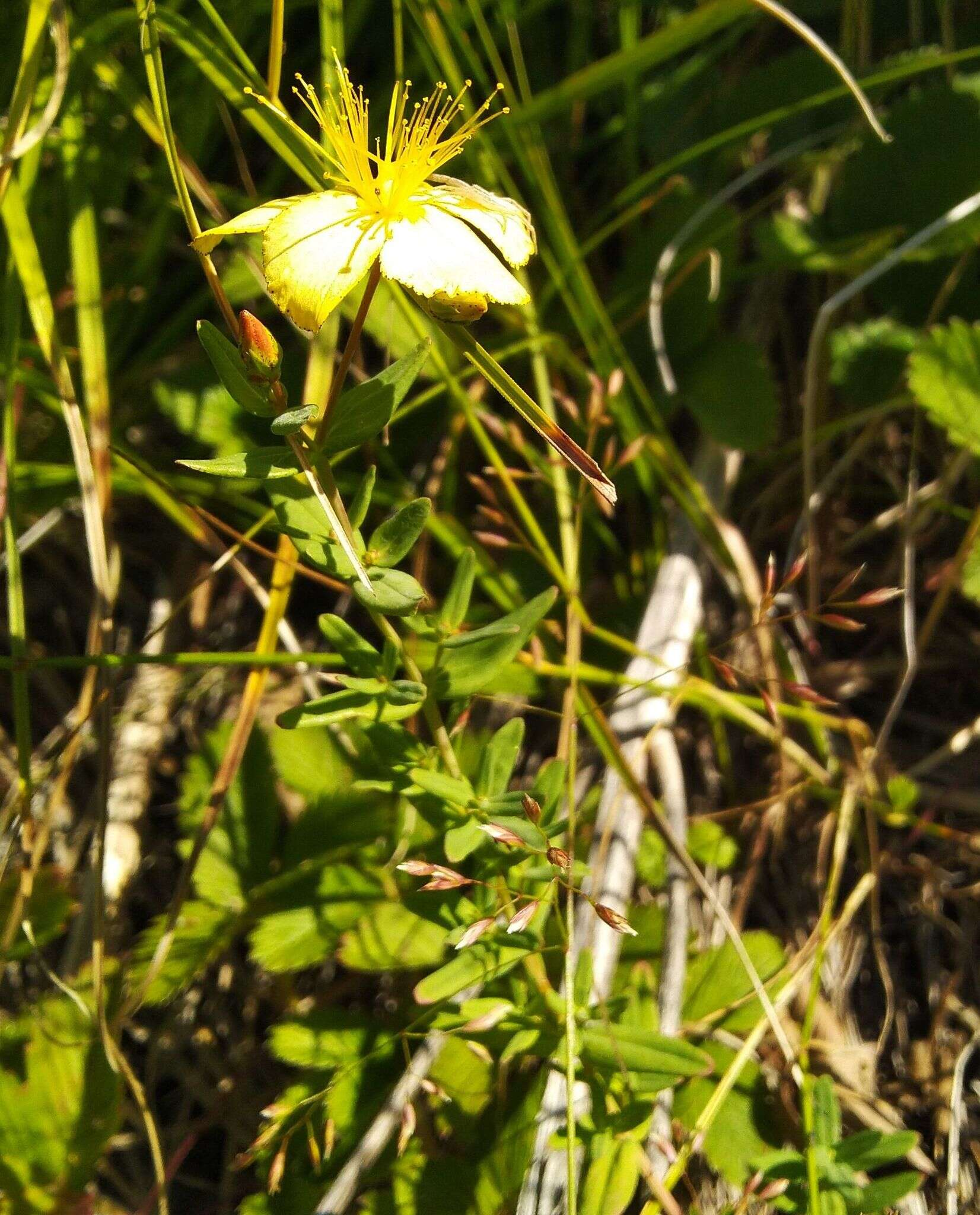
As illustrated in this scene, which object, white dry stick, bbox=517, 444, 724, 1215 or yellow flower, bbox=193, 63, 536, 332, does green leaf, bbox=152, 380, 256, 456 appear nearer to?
yellow flower, bbox=193, 63, 536, 332

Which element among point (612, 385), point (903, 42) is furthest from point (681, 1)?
point (612, 385)

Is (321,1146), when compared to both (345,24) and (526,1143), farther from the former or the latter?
(345,24)

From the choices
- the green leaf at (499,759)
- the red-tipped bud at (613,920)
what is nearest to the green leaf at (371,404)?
the green leaf at (499,759)

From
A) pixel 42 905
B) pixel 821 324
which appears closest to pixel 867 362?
pixel 821 324

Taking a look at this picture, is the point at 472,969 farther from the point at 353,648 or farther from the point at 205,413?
the point at 205,413

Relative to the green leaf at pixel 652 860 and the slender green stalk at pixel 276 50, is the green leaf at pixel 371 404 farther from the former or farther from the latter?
the green leaf at pixel 652 860

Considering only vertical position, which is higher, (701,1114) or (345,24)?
(345,24)
